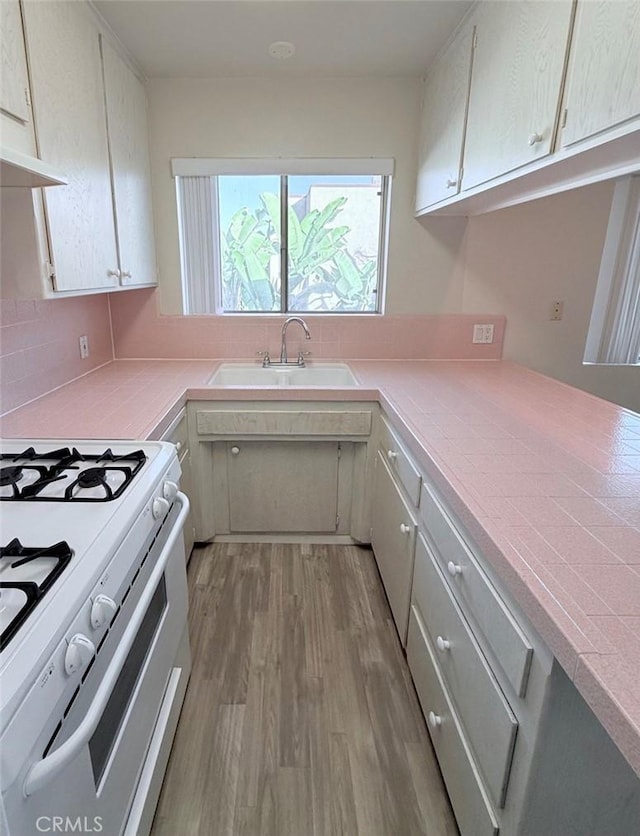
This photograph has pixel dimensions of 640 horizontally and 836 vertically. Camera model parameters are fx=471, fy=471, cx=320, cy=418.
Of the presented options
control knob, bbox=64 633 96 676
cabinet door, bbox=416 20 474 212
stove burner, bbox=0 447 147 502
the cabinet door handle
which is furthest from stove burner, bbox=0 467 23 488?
cabinet door, bbox=416 20 474 212

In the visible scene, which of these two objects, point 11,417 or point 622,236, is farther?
point 622,236

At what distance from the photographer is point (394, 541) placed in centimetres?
181

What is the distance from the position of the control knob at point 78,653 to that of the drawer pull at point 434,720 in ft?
3.13

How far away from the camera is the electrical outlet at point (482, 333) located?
2.61 meters

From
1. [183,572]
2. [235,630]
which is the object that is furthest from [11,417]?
[235,630]

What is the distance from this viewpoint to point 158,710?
122 cm

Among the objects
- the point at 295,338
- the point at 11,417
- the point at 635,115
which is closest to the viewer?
the point at 635,115

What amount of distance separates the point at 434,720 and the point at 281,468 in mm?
1235

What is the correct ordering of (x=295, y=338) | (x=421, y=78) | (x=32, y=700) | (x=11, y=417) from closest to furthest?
(x=32, y=700)
(x=11, y=417)
(x=421, y=78)
(x=295, y=338)

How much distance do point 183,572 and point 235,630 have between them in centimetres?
53

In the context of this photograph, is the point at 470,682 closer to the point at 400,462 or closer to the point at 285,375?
the point at 400,462

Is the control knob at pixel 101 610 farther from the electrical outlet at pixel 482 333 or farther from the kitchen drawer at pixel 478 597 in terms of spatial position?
the electrical outlet at pixel 482 333

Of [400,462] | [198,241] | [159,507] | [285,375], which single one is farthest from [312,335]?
[159,507]

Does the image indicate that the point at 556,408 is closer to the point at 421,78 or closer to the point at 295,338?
the point at 295,338
